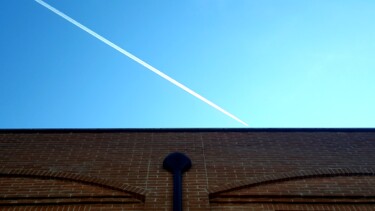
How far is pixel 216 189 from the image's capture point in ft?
24.1

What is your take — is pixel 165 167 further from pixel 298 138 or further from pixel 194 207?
pixel 298 138

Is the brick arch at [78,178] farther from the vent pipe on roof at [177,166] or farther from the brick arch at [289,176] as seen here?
the brick arch at [289,176]

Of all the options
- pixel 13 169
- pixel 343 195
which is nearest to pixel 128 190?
pixel 13 169

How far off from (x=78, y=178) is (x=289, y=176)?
3.99m

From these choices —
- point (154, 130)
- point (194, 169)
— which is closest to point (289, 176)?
point (194, 169)

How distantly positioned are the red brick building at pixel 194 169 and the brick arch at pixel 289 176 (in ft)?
0.06

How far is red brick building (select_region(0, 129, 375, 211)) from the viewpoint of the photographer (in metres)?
7.17

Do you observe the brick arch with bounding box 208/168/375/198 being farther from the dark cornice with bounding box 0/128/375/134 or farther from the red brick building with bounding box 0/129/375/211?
the dark cornice with bounding box 0/128/375/134

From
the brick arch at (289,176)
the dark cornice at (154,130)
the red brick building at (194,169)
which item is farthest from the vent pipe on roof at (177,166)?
the dark cornice at (154,130)

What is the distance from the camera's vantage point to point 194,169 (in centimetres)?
788

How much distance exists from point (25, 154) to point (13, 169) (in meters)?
0.54

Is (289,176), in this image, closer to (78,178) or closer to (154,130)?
(154,130)

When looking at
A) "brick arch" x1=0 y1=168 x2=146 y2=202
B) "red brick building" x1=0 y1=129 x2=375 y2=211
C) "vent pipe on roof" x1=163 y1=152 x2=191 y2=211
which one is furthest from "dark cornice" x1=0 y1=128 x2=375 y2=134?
"brick arch" x1=0 y1=168 x2=146 y2=202

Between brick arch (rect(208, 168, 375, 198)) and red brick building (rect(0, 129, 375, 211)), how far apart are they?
2 centimetres
